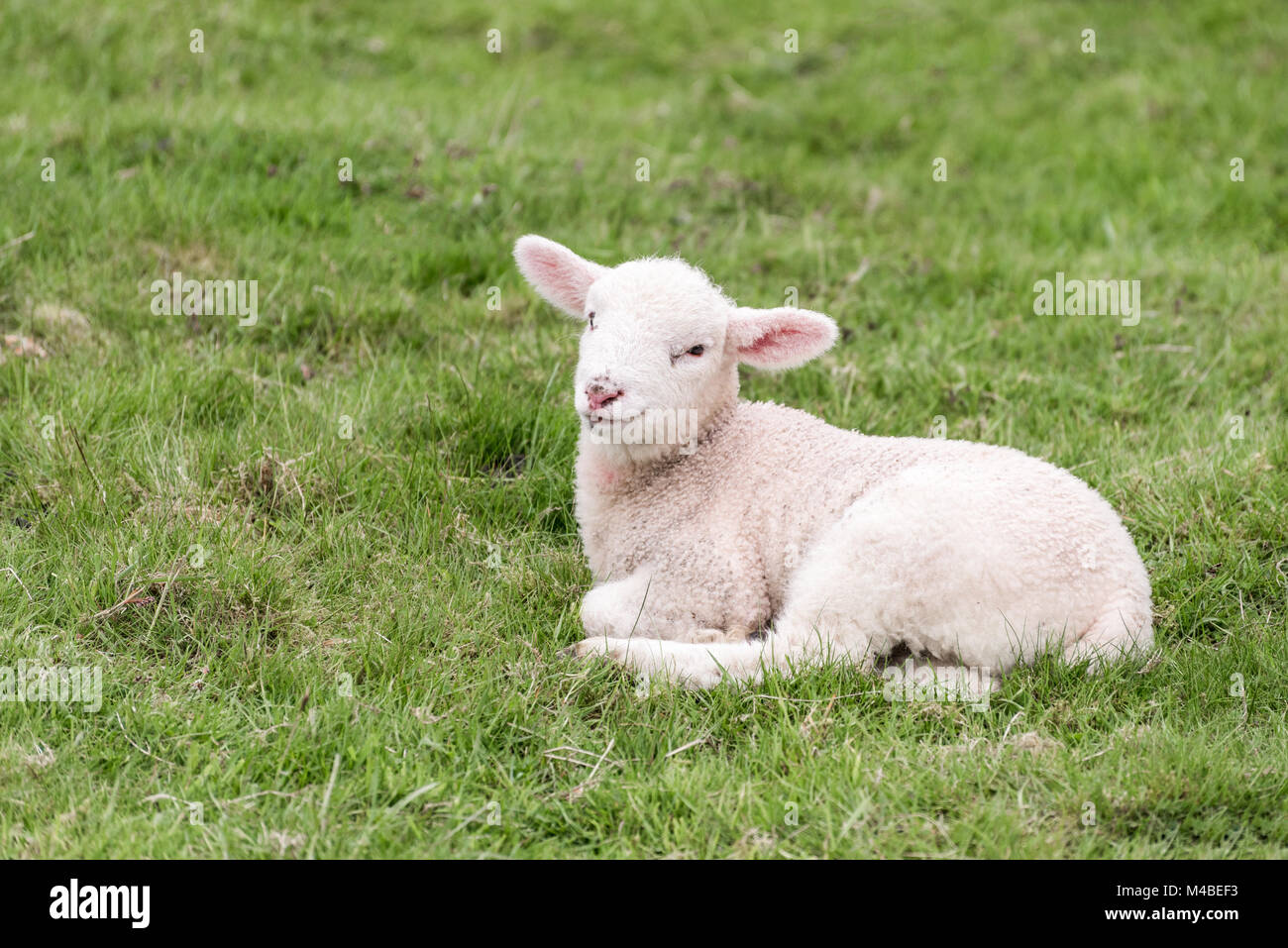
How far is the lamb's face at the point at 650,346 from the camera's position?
3992 mm

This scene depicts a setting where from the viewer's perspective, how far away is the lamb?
378 centimetres

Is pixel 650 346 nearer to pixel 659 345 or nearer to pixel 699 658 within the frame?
pixel 659 345

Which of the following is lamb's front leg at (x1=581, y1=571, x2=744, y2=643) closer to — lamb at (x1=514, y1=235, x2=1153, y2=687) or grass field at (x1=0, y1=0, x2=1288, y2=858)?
lamb at (x1=514, y1=235, x2=1153, y2=687)

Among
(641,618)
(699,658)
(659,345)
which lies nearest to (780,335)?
(659,345)

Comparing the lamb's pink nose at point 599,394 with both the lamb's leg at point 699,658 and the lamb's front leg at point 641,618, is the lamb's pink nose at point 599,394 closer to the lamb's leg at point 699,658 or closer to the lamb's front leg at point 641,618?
the lamb's front leg at point 641,618

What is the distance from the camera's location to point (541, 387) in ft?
17.9

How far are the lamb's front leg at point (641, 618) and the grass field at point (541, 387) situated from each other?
13 centimetres

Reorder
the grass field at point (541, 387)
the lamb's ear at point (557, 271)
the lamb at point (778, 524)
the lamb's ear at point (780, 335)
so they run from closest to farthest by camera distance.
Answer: the grass field at point (541, 387)
the lamb at point (778, 524)
the lamb's ear at point (780, 335)
the lamb's ear at point (557, 271)

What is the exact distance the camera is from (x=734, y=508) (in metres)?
4.28

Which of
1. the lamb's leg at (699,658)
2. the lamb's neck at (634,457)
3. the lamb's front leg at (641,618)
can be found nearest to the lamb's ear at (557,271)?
the lamb's neck at (634,457)

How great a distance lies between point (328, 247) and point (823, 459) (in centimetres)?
307

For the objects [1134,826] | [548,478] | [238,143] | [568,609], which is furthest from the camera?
[238,143]
